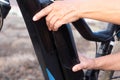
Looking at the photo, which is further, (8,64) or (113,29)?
(8,64)

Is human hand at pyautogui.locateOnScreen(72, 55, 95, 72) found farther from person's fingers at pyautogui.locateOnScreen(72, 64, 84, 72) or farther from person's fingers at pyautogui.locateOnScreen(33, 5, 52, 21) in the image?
person's fingers at pyautogui.locateOnScreen(33, 5, 52, 21)

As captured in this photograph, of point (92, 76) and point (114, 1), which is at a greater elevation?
point (114, 1)

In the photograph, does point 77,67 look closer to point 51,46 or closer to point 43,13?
point 51,46

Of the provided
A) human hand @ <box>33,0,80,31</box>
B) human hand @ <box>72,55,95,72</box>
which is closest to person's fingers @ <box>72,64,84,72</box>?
human hand @ <box>72,55,95,72</box>

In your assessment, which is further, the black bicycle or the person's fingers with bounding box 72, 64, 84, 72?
the person's fingers with bounding box 72, 64, 84, 72

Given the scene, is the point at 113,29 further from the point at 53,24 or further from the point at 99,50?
the point at 53,24

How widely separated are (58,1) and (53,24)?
82 mm

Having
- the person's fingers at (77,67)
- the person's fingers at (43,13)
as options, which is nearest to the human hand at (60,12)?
the person's fingers at (43,13)

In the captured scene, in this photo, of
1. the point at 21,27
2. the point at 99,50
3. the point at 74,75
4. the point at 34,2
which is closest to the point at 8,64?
the point at 21,27

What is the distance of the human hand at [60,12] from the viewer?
1.07 metres

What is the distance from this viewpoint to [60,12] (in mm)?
1066

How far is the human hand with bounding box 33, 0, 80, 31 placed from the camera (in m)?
1.07

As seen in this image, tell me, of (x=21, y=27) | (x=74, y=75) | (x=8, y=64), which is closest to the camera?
(x=74, y=75)

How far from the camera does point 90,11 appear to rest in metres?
1.06
